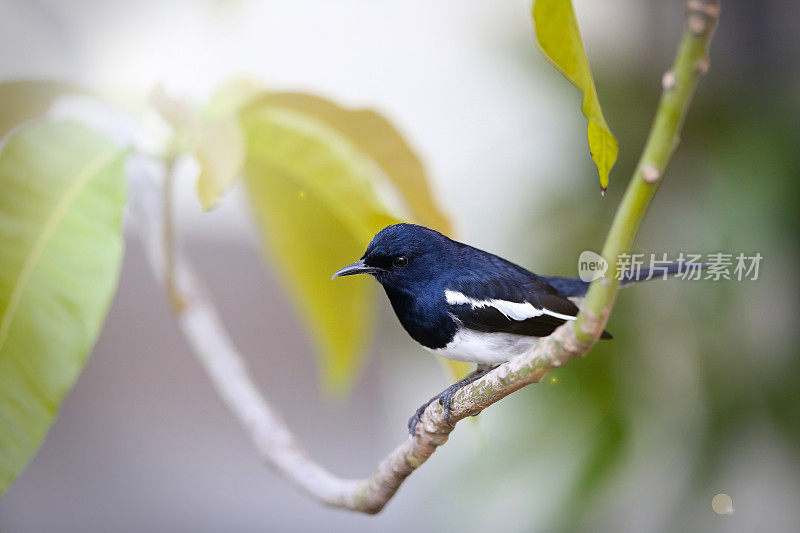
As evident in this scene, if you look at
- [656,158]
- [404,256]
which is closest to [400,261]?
[404,256]

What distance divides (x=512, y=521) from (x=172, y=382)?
1.12 feet

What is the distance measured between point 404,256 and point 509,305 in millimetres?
41

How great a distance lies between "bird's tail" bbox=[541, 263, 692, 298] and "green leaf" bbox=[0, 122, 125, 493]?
0.69ft

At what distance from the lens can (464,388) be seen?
0.64ft

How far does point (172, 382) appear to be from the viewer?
2.11 ft

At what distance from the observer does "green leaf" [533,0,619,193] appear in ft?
0.59

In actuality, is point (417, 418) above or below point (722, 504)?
above

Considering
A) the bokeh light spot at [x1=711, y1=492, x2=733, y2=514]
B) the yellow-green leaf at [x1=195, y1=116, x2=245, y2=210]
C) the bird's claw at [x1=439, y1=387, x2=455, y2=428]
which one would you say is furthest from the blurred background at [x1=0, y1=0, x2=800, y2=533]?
the bird's claw at [x1=439, y1=387, x2=455, y2=428]

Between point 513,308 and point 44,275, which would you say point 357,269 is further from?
point 44,275

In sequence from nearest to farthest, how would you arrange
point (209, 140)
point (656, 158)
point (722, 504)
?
point (656, 158)
point (209, 140)
point (722, 504)

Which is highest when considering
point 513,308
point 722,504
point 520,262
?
point 513,308

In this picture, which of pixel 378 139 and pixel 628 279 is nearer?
pixel 628 279

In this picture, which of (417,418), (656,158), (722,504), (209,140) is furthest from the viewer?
(722,504)

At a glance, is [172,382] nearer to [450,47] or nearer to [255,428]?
[255,428]
